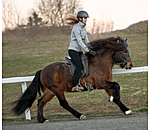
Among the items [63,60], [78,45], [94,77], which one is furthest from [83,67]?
[63,60]

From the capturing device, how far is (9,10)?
90.9 ft

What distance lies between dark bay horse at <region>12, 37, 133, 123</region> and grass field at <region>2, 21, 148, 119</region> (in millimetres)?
850

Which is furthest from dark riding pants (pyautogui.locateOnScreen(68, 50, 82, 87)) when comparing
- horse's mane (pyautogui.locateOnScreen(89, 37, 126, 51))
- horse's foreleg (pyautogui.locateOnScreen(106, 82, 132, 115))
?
horse's foreleg (pyautogui.locateOnScreen(106, 82, 132, 115))

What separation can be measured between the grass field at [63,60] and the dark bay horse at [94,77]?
85 cm

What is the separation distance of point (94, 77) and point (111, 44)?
93 cm

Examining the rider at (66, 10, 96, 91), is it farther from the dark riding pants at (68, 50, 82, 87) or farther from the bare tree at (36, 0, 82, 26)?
the bare tree at (36, 0, 82, 26)

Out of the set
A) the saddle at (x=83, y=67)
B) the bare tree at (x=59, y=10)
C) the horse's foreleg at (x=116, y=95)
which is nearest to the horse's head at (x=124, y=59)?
the horse's foreleg at (x=116, y=95)

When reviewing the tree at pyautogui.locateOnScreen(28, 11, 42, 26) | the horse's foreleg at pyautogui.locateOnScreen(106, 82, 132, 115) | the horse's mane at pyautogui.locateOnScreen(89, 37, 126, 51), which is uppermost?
the tree at pyautogui.locateOnScreen(28, 11, 42, 26)

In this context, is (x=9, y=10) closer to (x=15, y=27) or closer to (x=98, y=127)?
(x=15, y=27)

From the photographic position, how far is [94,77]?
6.18 metres

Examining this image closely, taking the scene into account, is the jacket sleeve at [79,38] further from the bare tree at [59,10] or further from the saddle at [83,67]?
the bare tree at [59,10]

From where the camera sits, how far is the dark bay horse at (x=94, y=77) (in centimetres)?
597

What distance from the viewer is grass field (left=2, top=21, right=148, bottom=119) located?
324 inches

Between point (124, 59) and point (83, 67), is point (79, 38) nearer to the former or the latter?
point (83, 67)
